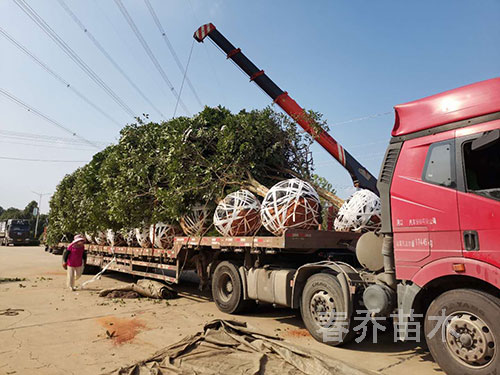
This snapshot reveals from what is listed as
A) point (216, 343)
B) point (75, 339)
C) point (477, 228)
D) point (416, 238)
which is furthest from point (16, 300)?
point (477, 228)

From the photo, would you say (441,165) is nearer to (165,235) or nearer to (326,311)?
(326,311)

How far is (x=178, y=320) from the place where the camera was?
7.23 m

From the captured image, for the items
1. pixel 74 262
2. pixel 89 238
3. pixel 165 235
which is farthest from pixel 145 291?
pixel 89 238

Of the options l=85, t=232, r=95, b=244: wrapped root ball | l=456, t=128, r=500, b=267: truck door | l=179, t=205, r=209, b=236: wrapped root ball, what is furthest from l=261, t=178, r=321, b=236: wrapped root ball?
l=85, t=232, r=95, b=244: wrapped root ball

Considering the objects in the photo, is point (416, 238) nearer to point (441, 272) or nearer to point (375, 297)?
point (441, 272)

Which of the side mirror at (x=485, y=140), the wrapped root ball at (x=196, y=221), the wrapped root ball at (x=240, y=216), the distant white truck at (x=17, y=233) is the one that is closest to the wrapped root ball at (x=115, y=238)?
the wrapped root ball at (x=196, y=221)

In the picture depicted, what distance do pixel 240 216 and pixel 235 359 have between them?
3571 millimetres

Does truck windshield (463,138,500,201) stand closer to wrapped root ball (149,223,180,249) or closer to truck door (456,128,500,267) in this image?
truck door (456,128,500,267)

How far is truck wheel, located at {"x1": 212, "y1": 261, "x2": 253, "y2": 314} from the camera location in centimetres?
783

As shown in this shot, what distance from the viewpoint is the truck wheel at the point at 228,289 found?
7.83 metres

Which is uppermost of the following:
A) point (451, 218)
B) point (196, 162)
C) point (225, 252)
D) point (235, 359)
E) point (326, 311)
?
point (196, 162)

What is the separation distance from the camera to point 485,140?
4.12m

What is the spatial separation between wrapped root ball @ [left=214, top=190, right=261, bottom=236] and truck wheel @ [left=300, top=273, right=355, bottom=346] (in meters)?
2.00

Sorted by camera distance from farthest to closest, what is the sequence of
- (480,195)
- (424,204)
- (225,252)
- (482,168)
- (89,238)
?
(89,238)
(225,252)
(424,204)
(482,168)
(480,195)
